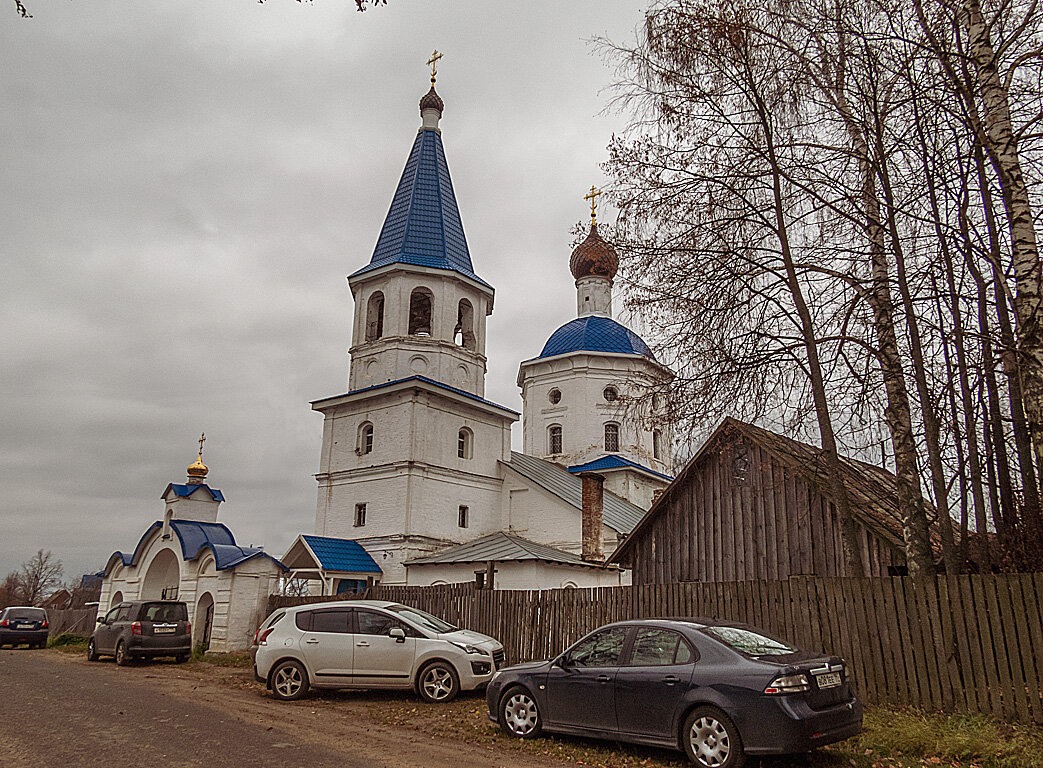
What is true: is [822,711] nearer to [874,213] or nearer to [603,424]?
[874,213]

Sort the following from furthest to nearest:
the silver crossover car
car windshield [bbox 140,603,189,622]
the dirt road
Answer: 1. car windshield [bbox 140,603,189,622]
2. the silver crossover car
3. the dirt road

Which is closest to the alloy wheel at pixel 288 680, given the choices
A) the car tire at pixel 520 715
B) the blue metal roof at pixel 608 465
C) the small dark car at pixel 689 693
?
the small dark car at pixel 689 693

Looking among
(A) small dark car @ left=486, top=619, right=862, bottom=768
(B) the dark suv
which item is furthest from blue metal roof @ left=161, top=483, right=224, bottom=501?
(A) small dark car @ left=486, top=619, right=862, bottom=768

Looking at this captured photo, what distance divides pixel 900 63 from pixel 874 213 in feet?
6.17

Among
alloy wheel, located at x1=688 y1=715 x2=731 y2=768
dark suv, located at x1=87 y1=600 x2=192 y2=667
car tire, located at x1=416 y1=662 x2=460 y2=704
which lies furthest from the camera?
dark suv, located at x1=87 y1=600 x2=192 y2=667

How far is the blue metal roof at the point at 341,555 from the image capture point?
23.2m

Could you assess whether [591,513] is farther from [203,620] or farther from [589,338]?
[589,338]

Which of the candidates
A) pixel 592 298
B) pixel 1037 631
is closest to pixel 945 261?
pixel 1037 631

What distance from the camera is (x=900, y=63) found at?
32.0ft

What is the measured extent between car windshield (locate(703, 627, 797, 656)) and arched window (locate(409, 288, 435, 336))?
20711 millimetres

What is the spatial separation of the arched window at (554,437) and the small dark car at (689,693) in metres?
27.6

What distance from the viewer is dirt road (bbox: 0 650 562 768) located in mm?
8148

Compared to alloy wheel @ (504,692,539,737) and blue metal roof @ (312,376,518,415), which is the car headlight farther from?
blue metal roof @ (312,376,518,415)

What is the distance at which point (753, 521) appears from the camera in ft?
48.9
